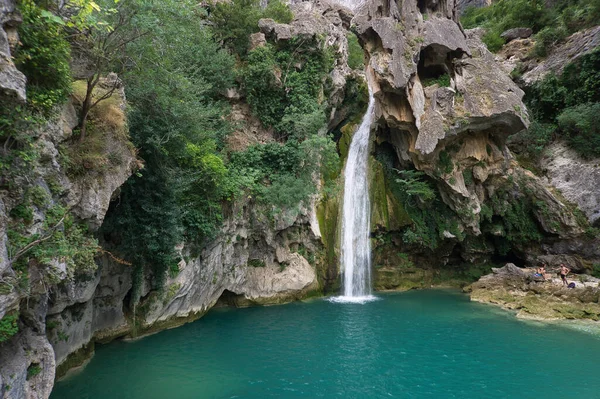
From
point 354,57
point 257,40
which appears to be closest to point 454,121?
point 257,40

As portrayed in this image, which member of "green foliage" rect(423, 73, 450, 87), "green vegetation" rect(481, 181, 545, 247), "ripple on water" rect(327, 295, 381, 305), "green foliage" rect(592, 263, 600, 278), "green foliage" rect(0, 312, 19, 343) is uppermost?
"green foliage" rect(423, 73, 450, 87)

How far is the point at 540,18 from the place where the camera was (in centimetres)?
2956

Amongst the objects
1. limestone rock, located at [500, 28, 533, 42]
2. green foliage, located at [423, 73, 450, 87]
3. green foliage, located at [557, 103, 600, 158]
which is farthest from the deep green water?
limestone rock, located at [500, 28, 533, 42]

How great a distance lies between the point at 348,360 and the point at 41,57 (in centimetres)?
1073

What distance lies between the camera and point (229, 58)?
62.0ft

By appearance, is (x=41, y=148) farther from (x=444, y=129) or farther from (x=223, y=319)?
(x=444, y=129)

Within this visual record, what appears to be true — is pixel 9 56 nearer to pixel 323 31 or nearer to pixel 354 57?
pixel 323 31

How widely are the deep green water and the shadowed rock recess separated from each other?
5.94 ft

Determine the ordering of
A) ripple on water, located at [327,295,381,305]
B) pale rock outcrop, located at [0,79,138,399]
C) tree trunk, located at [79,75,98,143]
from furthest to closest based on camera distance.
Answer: ripple on water, located at [327,295,381,305]
tree trunk, located at [79,75,98,143]
pale rock outcrop, located at [0,79,138,399]

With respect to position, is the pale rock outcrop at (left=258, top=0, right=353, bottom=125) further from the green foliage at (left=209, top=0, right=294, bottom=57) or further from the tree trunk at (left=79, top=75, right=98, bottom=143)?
the tree trunk at (left=79, top=75, right=98, bottom=143)

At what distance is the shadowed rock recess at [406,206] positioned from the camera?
15.1 meters

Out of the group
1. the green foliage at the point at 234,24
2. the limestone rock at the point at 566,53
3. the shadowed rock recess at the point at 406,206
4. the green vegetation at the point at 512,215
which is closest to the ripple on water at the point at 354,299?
the shadowed rock recess at the point at 406,206

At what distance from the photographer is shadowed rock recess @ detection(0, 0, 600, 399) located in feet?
49.7

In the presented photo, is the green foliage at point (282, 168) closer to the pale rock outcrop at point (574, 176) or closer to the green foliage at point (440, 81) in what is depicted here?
the green foliage at point (440, 81)
